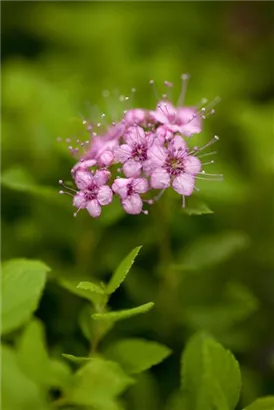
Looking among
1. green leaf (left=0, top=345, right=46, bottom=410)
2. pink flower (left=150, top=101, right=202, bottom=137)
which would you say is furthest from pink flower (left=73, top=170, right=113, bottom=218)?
green leaf (left=0, top=345, right=46, bottom=410)

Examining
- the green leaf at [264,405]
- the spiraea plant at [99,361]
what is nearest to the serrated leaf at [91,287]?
the spiraea plant at [99,361]

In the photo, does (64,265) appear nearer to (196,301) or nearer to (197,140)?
(196,301)

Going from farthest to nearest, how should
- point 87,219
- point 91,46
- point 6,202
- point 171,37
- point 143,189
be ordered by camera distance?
point 171,37 < point 91,46 < point 6,202 < point 87,219 < point 143,189

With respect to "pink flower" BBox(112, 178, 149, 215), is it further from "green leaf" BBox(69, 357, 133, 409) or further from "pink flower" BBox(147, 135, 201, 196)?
"green leaf" BBox(69, 357, 133, 409)

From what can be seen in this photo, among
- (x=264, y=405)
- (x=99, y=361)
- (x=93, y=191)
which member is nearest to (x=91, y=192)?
(x=93, y=191)

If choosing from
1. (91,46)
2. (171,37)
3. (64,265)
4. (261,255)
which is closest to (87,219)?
(64,265)
